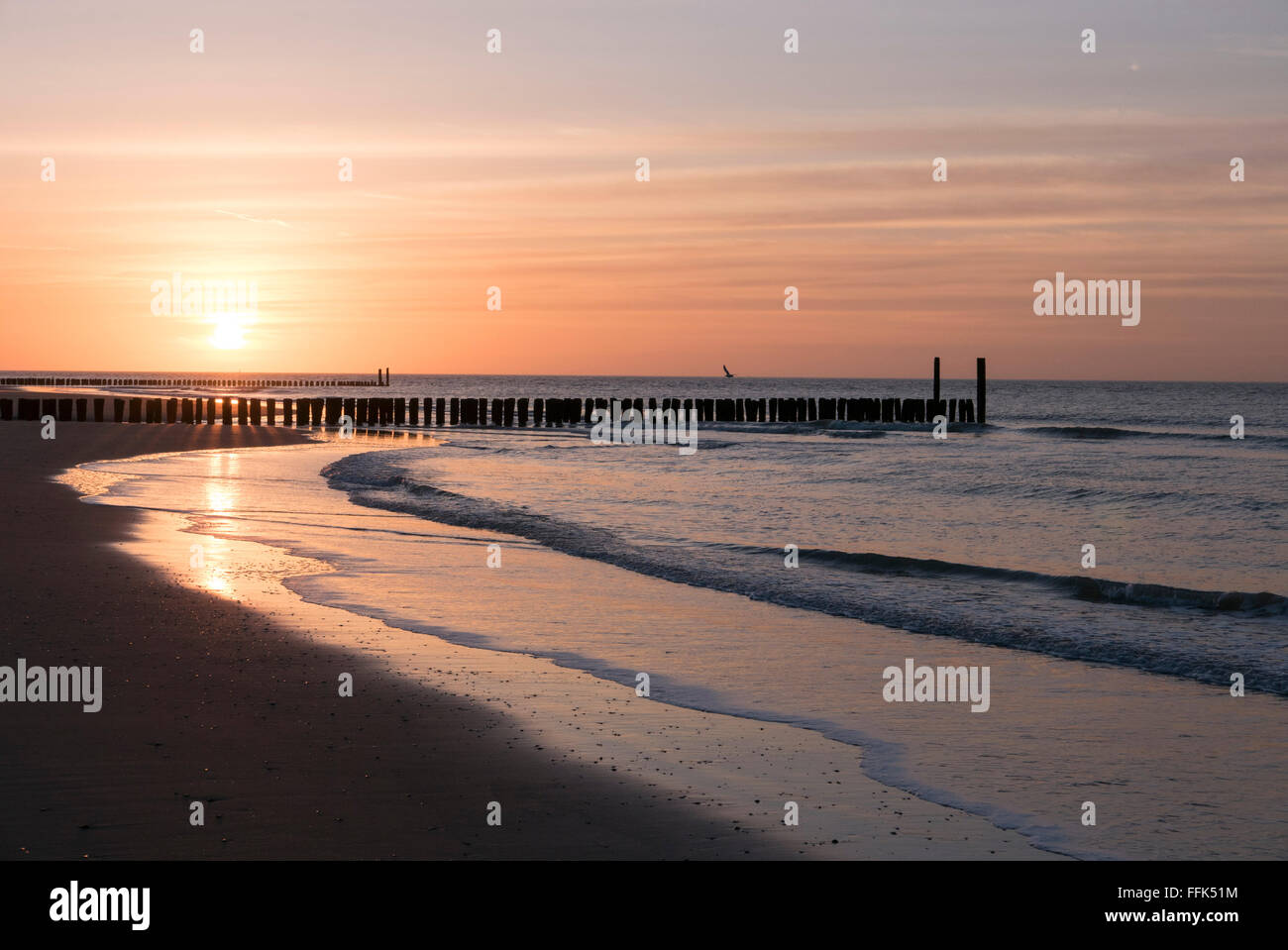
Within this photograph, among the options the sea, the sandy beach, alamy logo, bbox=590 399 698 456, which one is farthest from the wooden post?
the sandy beach

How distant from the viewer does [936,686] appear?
27.8 ft

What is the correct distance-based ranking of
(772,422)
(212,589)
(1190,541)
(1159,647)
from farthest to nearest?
(772,422)
(1190,541)
(212,589)
(1159,647)

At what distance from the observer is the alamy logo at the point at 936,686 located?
810cm

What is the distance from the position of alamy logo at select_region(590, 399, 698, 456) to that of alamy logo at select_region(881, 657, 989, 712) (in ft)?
92.9

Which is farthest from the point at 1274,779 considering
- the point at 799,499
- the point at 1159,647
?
the point at 799,499

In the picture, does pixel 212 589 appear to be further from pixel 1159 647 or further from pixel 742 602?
pixel 1159 647

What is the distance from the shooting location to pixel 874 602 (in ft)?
39.5
